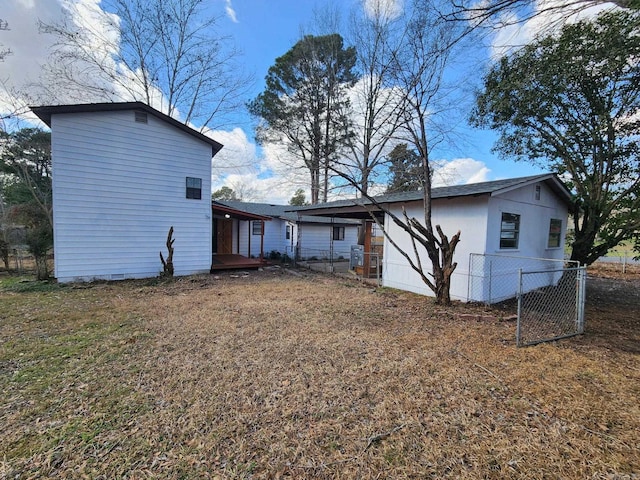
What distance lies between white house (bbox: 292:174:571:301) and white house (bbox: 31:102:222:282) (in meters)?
6.27

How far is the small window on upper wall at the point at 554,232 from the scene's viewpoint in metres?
9.54

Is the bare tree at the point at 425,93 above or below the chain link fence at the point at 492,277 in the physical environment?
above

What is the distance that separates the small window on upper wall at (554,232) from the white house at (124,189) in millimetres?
12290

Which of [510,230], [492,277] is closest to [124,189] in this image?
[492,277]

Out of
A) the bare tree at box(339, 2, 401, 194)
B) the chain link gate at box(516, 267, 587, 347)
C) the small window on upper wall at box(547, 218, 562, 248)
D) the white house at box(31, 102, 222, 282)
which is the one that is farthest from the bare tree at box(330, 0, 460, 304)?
the white house at box(31, 102, 222, 282)

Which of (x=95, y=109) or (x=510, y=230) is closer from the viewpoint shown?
(x=510, y=230)

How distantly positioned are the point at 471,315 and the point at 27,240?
15487 mm

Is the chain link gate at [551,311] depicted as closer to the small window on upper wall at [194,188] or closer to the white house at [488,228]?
the white house at [488,228]

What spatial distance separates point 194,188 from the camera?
412 inches

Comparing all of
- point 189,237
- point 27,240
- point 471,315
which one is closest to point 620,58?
point 471,315

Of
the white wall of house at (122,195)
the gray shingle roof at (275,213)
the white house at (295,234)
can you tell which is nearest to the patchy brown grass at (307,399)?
the white wall of house at (122,195)

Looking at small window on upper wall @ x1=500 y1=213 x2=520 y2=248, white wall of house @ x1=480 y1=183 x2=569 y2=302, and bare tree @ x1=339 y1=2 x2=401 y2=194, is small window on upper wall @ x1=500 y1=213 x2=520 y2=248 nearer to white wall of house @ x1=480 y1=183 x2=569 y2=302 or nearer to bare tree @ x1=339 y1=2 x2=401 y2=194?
white wall of house @ x1=480 y1=183 x2=569 y2=302

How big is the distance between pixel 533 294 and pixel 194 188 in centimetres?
1203

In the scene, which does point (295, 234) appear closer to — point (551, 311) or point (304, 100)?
point (304, 100)
